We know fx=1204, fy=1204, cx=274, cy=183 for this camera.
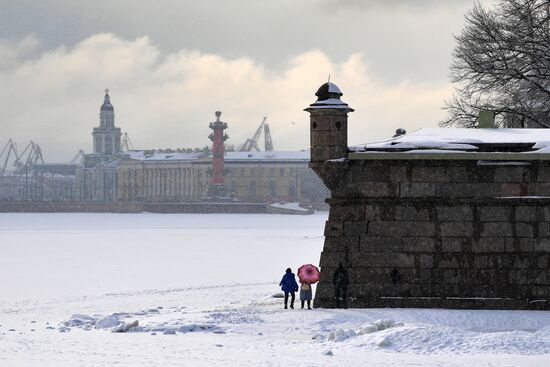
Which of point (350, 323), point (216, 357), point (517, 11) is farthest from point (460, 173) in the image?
point (517, 11)

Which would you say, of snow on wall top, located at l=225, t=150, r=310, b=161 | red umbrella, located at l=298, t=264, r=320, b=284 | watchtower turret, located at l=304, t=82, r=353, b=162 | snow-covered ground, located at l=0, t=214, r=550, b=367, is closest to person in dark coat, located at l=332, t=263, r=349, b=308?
red umbrella, located at l=298, t=264, r=320, b=284

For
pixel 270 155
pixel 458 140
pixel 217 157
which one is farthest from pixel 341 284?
pixel 270 155

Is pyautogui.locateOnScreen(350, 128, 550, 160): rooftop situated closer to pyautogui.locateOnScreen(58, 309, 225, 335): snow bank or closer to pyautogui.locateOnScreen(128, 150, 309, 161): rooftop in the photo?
pyautogui.locateOnScreen(58, 309, 225, 335): snow bank

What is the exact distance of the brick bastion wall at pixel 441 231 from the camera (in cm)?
1778

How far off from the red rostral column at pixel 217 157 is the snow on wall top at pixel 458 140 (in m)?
130

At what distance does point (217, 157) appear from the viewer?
151 metres

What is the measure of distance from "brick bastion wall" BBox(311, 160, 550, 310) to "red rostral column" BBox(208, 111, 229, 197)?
131081 millimetres

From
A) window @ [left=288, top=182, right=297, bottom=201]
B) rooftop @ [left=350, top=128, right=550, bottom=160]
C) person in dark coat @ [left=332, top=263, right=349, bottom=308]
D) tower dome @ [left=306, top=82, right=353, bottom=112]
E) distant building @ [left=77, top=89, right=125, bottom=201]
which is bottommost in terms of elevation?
person in dark coat @ [left=332, top=263, right=349, bottom=308]

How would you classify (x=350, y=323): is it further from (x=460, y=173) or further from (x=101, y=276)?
(x=101, y=276)

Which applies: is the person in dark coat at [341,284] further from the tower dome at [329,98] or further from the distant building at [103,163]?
the distant building at [103,163]

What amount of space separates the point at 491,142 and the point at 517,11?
36.7 feet

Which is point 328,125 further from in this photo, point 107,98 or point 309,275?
point 107,98

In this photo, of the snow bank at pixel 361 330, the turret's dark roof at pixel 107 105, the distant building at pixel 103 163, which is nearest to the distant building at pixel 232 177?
the distant building at pixel 103 163

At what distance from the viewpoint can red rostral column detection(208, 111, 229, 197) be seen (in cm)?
14925
